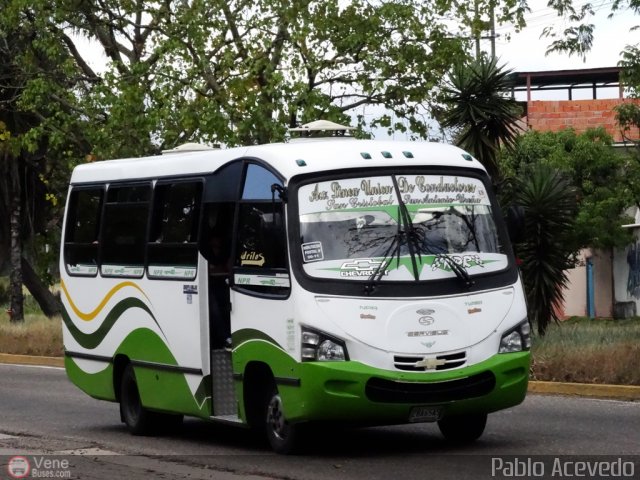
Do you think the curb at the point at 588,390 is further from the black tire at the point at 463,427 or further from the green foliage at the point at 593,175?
the green foliage at the point at 593,175

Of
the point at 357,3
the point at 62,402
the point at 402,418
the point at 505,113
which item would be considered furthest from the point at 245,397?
the point at 357,3

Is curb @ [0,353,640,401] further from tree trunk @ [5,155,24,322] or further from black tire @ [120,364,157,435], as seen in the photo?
tree trunk @ [5,155,24,322]

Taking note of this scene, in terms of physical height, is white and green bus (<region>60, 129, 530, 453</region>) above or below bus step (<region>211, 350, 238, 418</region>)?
above

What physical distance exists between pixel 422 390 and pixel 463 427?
1.26 metres

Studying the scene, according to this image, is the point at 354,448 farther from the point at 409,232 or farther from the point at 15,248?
the point at 15,248

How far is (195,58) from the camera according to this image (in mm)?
28625

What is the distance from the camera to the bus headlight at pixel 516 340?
11766 millimetres

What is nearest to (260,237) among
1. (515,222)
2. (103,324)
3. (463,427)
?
(515,222)

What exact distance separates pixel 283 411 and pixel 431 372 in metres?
1.30

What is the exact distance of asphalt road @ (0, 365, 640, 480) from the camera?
10891 millimetres

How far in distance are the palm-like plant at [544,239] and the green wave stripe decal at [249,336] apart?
9.60m

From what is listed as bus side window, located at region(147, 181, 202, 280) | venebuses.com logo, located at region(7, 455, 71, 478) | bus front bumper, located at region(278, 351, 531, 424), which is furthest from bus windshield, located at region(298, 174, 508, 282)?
venebuses.com logo, located at region(7, 455, 71, 478)

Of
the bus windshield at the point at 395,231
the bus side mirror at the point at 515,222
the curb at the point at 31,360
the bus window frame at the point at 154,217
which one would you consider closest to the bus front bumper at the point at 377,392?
the bus windshield at the point at 395,231

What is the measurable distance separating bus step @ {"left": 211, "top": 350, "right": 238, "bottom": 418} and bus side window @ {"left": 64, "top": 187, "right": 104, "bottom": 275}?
9.99 feet
